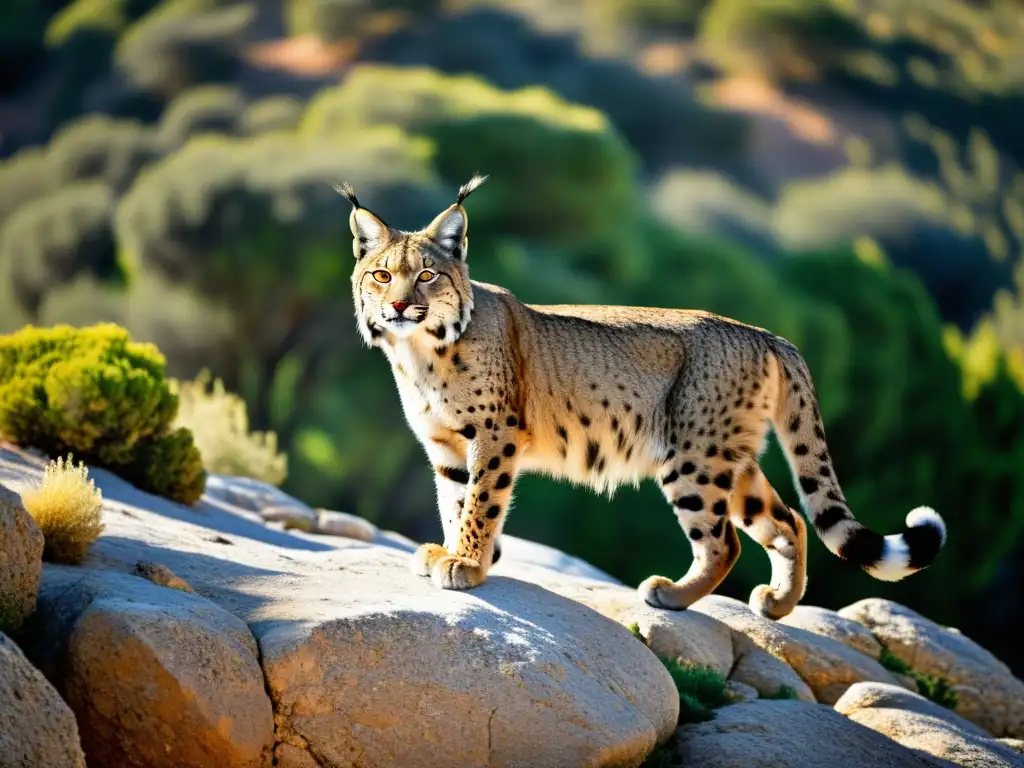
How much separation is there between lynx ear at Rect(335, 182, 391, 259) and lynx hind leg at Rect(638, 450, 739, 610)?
2.62 metres

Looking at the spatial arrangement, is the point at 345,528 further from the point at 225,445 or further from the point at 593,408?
the point at 593,408

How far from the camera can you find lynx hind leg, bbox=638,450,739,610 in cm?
1017

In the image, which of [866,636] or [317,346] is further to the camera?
[317,346]

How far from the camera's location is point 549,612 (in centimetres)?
918

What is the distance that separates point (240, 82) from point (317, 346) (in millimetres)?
26178

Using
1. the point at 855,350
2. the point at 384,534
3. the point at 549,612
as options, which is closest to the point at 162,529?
the point at 549,612

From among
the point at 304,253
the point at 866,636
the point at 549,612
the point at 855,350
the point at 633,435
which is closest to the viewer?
the point at 549,612

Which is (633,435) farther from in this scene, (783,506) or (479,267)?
(479,267)

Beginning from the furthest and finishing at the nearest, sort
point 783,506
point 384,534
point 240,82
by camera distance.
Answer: point 240,82 < point 384,534 < point 783,506

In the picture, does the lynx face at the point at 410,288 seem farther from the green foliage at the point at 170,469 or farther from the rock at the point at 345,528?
the rock at the point at 345,528

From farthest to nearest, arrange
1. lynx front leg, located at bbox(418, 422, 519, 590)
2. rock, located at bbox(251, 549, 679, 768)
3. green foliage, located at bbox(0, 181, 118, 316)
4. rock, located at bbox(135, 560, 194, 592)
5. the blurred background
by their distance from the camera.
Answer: green foliage, located at bbox(0, 181, 118, 316)
the blurred background
lynx front leg, located at bbox(418, 422, 519, 590)
rock, located at bbox(135, 560, 194, 592)
rock, located at bbox(251, 549, 679, 768)

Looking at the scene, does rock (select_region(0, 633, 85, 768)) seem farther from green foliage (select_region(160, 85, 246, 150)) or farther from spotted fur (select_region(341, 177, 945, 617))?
green foliage (select_region(160, 85, 246, 150))

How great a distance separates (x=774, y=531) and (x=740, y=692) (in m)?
1.43

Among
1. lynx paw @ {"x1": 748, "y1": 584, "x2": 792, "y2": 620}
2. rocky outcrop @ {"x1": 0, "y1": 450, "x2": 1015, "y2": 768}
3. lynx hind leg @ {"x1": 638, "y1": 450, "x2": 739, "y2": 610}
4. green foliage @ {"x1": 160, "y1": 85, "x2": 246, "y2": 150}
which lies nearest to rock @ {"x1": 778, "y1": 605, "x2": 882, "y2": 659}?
lynx paw @ {"x1": 748, "y1": 584, "x2": 792, "y2": 620}
